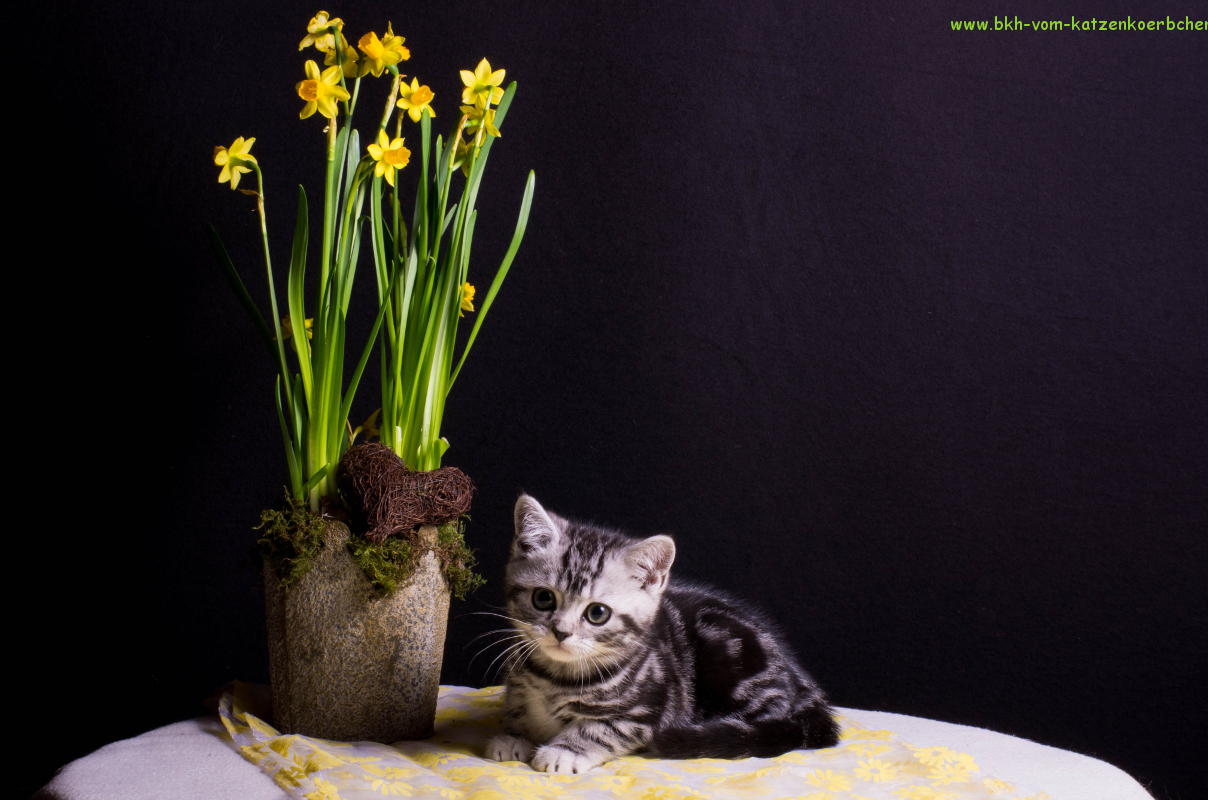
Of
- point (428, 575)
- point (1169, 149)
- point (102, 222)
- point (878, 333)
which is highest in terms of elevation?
point (1169, 149)

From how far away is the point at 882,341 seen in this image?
5.82 feet

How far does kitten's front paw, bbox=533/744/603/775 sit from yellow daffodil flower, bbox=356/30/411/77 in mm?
1003

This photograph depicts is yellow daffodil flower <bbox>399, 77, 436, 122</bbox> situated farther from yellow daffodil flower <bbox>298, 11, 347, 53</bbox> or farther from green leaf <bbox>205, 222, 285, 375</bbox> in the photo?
green leaf <bbox>205, 222, 285, 375</bbox>

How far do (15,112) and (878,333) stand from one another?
5.81 feet

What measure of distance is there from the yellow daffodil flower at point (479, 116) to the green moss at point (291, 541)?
0.64 m

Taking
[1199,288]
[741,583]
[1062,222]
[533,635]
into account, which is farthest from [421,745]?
[1199,288]

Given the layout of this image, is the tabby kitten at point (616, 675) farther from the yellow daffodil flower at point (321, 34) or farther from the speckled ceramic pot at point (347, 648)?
the yellow daffodil flower at point (321, 34)

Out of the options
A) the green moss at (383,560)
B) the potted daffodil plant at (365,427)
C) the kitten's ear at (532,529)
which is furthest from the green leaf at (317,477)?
the kitten's ear at (532,529)

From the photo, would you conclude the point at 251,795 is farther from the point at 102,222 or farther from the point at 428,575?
the point at 102,222

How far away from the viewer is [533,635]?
Answer: 1186 mm

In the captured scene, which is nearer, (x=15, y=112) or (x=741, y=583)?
(x=15, y=112)

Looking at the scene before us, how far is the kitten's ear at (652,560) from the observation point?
1.23 m

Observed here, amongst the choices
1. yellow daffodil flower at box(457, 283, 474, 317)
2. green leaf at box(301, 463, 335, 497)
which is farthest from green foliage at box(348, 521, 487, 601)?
yellow daffodil flower at box(457, 283, 474, 317)

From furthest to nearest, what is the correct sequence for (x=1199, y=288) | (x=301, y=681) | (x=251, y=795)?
(x=1199, y=288) → (x=301, y=681) → (x=251, y=795)
